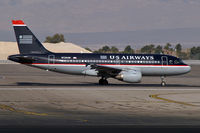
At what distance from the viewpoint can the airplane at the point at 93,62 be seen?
118ft

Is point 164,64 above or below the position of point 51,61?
below

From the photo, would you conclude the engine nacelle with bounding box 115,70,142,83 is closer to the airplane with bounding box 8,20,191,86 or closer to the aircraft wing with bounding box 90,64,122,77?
the airplane with bounding box 8,20,191,86

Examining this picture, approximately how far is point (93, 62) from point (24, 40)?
25.1 ft

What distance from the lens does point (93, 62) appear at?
37.4m

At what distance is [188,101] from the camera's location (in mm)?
24781

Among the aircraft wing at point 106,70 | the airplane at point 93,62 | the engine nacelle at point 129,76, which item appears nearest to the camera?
the engine nacelle at point 129,76

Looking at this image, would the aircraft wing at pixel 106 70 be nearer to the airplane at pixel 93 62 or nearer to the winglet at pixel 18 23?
the airplane at pixel 93 62

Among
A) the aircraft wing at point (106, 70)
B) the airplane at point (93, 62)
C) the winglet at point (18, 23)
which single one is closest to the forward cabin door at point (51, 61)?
the airplane at point (93, 62)

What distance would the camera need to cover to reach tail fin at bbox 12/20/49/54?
37.5m

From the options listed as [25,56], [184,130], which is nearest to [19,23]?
[25,56]

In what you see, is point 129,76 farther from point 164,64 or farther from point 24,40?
point 24,40

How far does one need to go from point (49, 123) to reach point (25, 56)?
2235 cm

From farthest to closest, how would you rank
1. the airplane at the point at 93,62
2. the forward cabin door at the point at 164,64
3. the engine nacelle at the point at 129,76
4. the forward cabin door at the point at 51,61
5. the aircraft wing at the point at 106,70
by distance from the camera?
1. the forward cabin door at the point at 164,64
2. the forward cabin door at the point at 51,61
3. the airplane at the point at 93,62
4. the aircraft wing at the point at 106,70
5. the engine nacelle at the point at 129,76

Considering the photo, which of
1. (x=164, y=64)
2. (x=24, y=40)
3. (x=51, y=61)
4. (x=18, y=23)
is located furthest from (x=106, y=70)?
(x=18, y=23)
